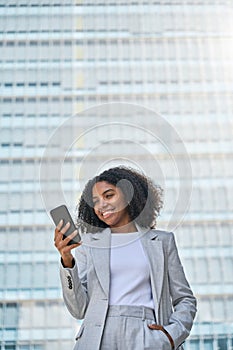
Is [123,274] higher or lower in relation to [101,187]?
lower

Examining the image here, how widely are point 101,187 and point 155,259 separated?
0.11 m

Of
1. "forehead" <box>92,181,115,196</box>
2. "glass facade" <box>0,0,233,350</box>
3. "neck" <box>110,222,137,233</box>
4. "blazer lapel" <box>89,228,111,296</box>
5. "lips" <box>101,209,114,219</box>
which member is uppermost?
"glass facade" <box>0,0,233,350</box>

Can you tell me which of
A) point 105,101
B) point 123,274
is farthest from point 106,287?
point 105,101

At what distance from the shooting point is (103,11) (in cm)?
397

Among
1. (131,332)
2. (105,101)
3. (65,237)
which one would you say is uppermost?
(105,101)

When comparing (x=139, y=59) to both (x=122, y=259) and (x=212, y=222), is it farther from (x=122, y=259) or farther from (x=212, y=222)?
(x=122, y=259)

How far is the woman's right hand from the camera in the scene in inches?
26.1

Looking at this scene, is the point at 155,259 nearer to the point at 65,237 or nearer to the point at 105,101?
the point at 65,237

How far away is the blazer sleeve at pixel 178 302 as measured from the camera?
68cm

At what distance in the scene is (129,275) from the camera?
702 millimetres

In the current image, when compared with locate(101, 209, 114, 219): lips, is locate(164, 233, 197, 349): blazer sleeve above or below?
below

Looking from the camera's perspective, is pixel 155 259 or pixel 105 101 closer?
pixel 155 259

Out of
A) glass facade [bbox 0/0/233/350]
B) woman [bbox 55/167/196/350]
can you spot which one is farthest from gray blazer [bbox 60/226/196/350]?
glass facade [bbox 0/0/233/350]

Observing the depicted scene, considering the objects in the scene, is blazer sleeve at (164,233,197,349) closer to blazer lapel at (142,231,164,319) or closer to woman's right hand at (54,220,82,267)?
blazer lapel at (142,231,164,319)
